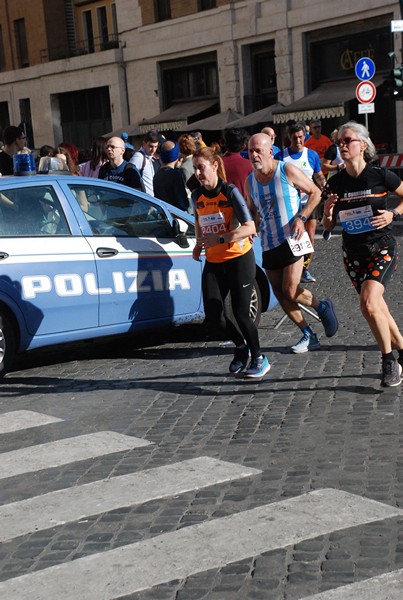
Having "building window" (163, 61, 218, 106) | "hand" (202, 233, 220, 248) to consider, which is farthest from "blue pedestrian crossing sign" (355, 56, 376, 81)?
"hand" (202, 233, 220, 248)

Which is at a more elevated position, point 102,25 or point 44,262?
point 102,25

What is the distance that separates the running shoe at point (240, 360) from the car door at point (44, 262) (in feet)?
4.11

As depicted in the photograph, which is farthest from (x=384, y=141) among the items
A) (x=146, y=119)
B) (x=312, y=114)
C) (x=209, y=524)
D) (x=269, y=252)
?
(x=209, y=524)

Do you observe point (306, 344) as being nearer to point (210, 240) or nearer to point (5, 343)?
point (210, 240)

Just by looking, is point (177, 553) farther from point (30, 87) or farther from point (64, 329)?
point (30, 87)

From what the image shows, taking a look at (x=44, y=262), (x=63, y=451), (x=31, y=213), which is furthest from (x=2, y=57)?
(x=63, y=451)

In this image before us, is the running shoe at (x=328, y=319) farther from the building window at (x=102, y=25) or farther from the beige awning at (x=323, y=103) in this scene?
the building window at (x=102, y=25)

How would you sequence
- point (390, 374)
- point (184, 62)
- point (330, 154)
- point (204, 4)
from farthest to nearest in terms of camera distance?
1. point (184, 62)
2. point (204, 4)
3. point (330, 154)
4. point (390, 374)

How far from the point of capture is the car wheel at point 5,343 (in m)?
8.09

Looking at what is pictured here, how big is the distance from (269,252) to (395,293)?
3479mm

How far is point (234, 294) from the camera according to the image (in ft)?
26.1

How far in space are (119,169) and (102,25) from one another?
108 ft

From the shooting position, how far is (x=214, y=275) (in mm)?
8039

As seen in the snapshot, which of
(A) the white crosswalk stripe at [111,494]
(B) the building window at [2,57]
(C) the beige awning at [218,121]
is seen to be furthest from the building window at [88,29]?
(A) the white crosswalk stripe at [111,494]
